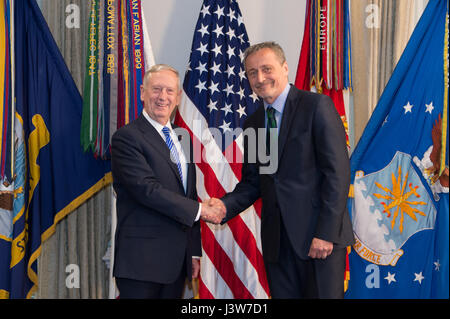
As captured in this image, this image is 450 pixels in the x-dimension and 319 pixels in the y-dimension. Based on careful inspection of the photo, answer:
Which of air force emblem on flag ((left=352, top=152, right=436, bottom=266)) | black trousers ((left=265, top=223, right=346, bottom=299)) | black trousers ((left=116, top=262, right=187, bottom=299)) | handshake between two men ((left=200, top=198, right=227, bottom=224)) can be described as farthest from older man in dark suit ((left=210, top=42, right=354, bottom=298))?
air force emblem on flag ((left=352, top=152, right=436, bottom=266))

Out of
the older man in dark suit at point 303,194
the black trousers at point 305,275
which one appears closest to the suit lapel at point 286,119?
the older man in dark suit at point 303,194

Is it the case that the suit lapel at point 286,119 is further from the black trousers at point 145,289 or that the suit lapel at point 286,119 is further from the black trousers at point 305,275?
the black trousers at point 145,289

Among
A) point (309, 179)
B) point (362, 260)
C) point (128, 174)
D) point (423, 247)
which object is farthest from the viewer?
point (362, 260)

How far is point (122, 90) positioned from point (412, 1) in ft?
7.66

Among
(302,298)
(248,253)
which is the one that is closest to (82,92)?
(248,253)

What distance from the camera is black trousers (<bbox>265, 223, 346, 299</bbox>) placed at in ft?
6.93

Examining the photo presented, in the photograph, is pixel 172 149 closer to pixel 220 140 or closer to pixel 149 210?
pixel 149 210

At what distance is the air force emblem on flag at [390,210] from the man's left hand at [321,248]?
1156 mm

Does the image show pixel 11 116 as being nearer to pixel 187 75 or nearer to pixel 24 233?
pixel 24 233

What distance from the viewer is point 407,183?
3.03 m

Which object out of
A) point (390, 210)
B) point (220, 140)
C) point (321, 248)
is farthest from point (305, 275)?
point (220, 140)

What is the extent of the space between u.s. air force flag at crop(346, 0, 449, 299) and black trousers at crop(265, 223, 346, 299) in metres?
1.02

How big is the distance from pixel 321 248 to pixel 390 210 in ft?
3.98

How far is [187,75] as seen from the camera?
11.2 feet
